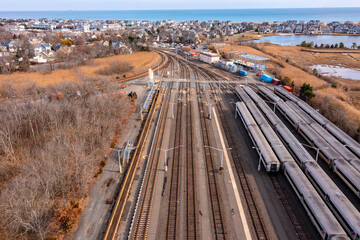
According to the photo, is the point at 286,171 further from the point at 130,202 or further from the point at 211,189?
the point at 130,202

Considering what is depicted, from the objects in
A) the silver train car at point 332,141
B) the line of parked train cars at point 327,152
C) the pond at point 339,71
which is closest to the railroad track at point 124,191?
the line of parked train cars at point 327,152

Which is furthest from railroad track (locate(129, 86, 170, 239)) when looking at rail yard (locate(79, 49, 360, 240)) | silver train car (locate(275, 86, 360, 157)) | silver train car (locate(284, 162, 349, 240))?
silver train car (locate(275, 86, 360, 157))

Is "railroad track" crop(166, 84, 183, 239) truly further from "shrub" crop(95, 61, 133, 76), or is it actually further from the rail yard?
"shrub" crop(95, 61, 133, 76)

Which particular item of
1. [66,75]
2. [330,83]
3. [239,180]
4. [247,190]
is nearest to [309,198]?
[247,190]

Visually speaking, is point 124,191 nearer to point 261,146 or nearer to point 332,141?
point 261,146

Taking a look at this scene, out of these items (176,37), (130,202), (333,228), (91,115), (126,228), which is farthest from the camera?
(176,37)

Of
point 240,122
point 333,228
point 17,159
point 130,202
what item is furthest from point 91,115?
point 333,228
